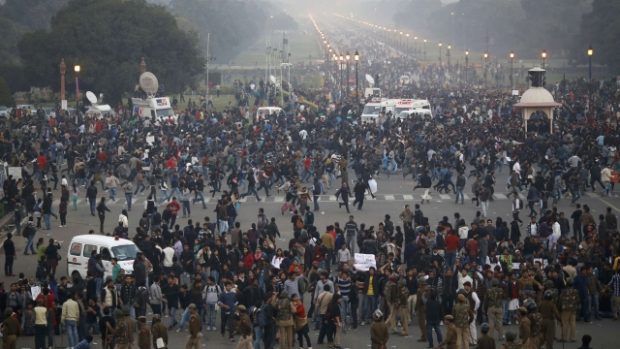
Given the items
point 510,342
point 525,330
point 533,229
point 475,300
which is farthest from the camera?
point 533,229

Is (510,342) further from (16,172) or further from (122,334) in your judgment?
(16,172)

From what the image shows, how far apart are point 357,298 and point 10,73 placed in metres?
66.6

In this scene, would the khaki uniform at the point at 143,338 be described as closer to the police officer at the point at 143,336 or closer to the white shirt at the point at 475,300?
the police officer at the point at 143,336

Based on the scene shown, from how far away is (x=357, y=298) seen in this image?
→ 26562 mm

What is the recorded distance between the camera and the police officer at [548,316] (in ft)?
78.4

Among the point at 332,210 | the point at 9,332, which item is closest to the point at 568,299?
the point at 9,332

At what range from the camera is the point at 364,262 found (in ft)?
96.5

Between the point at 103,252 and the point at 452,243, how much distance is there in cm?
720

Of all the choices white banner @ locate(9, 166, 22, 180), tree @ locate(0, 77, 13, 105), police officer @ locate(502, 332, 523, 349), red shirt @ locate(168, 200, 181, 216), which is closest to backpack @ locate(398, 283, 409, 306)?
police officer @ locate(502, 332, 523, 349)

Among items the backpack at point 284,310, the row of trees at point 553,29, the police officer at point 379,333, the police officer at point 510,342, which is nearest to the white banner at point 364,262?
the backpack at point 284,310

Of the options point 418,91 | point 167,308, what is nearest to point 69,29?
point 418,91

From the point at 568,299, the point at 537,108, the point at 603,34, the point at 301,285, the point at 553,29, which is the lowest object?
the point at 568,299

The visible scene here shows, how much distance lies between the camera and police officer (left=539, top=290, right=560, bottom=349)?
2389 centimetres

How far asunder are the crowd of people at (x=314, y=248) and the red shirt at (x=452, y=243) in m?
0.03
